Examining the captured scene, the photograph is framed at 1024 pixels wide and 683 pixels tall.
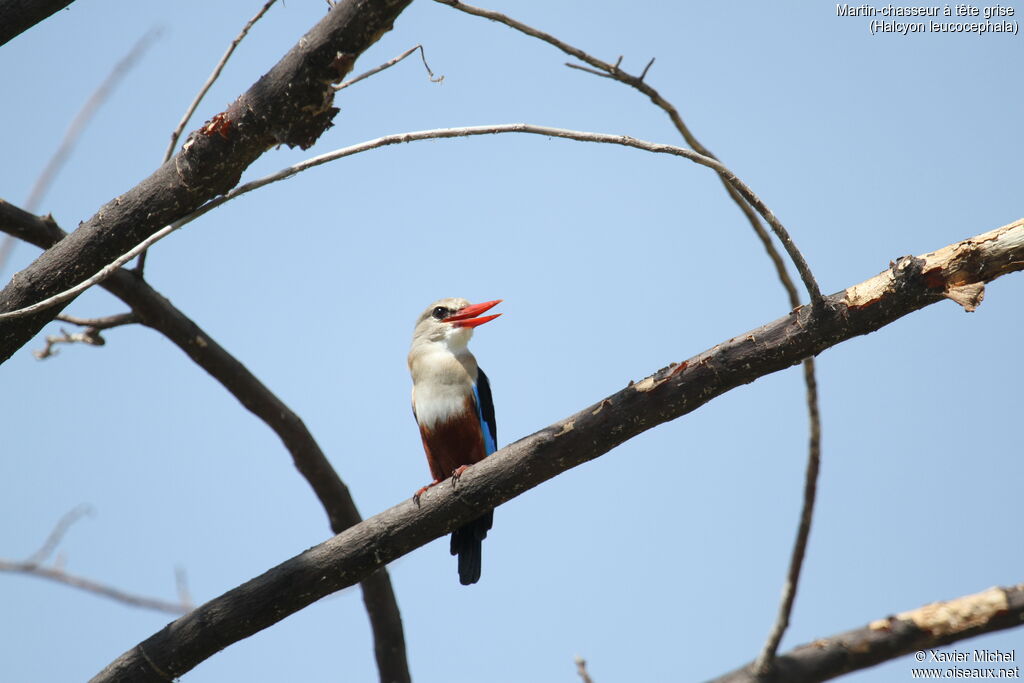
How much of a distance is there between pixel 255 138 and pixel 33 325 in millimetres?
1115

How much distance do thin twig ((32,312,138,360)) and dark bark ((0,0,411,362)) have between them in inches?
55.9

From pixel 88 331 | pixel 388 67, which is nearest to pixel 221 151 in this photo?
pixel 388 67

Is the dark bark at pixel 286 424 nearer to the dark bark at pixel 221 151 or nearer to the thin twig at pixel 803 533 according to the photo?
the dark bark at pixel 221 151

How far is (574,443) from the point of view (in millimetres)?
3035

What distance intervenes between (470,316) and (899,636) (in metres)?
3.12

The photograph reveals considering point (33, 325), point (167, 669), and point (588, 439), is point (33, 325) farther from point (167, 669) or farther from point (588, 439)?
point (588, 439)

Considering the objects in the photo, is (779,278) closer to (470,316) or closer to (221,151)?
(221,151)

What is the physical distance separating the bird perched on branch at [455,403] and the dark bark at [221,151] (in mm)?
2322

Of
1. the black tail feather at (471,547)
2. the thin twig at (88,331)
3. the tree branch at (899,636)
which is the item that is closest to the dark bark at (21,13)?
the thin twig at (88,331)

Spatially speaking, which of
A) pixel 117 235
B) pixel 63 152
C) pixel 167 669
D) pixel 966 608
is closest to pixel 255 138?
pixel 117 235

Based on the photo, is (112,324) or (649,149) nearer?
(649,149)

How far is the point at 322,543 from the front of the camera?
332cm

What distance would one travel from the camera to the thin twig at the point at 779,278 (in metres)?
2.82

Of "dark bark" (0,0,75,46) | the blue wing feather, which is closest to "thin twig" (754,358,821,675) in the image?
the blue wing feather
